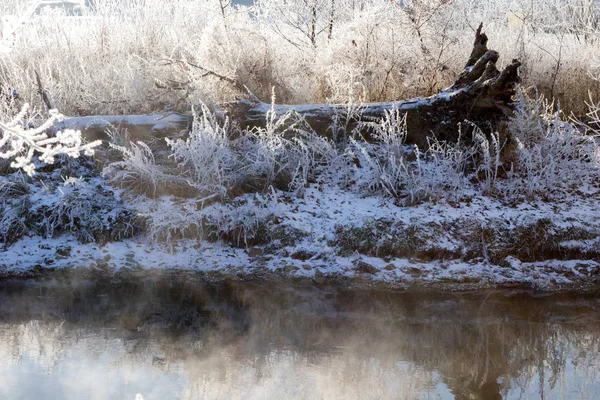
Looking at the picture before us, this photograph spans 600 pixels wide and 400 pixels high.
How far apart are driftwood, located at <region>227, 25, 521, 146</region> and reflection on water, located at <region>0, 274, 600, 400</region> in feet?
8.45

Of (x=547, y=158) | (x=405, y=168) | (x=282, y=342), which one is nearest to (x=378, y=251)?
(x=405, y=168)

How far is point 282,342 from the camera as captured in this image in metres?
5.51

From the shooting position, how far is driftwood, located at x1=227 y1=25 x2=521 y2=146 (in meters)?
8.32

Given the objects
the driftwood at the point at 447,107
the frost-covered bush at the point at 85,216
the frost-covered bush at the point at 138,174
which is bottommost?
the frost-covered bush at the point at 85,216

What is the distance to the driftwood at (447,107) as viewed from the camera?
328 inches

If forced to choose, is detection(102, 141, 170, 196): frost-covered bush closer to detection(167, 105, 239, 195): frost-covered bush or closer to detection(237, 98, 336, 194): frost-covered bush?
detection(167, 105, 239, 195): frost-covered bush

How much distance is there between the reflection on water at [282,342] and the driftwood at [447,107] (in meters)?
2.58

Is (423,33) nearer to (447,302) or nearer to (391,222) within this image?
(391,222)

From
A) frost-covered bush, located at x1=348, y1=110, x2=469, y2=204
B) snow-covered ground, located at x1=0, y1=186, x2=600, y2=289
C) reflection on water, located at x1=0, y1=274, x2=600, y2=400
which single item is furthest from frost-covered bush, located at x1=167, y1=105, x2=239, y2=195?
frost-covered bush, located at x1=348, y1=110, x2=469, y2=204

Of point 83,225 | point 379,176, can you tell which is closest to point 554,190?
point 379,176

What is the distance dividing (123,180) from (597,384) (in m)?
5.42

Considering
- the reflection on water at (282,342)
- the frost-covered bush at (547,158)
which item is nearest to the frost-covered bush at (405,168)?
the frost-covered bush at (547,158)

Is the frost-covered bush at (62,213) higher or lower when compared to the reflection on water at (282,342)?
higher

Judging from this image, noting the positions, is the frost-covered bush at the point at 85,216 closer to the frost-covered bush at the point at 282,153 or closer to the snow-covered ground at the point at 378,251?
the snow-covered ground at the point at 378,251
